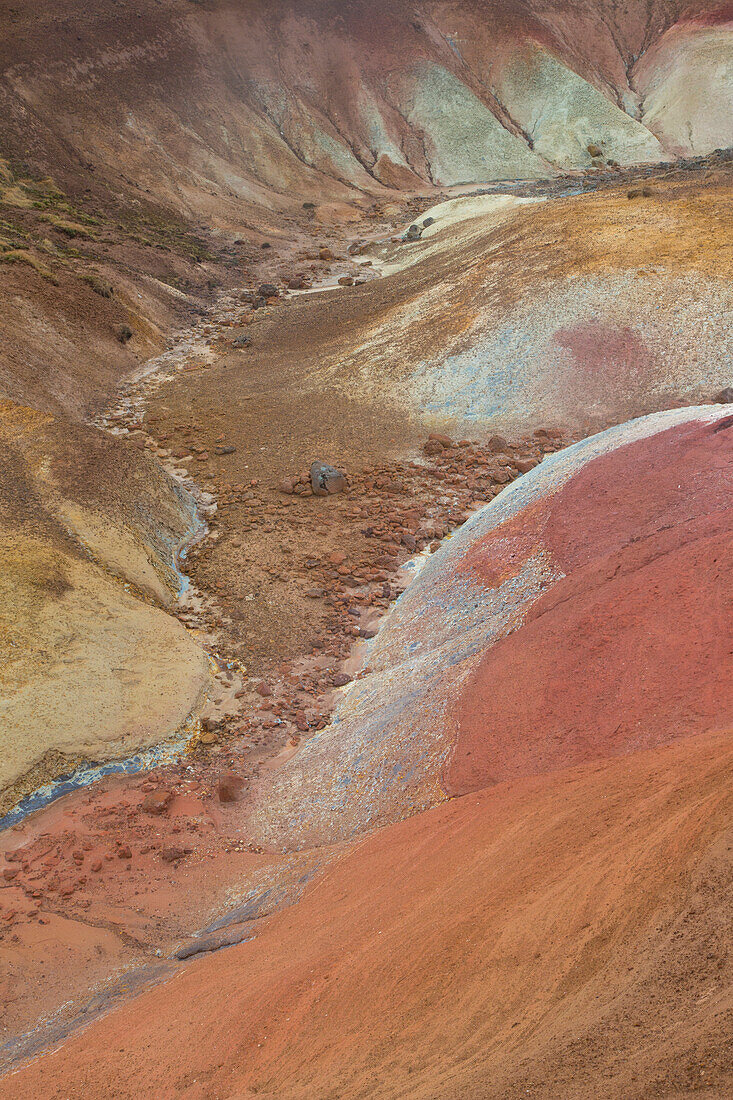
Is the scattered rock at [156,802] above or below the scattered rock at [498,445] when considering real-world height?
above

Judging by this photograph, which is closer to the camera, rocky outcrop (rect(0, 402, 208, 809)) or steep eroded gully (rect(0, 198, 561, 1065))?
steep eroded gully (rect(0, 198, 561, 1065))

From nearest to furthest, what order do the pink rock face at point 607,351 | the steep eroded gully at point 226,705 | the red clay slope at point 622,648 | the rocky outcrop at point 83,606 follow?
the red clay slope at point 622,648 < the steep eroded gully at point 226,705 < the rocky outcrop at point 83,606 < the pink rock face at point 607,351

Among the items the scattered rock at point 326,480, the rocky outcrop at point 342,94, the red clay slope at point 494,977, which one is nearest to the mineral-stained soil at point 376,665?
the red clay slope at point 494,977

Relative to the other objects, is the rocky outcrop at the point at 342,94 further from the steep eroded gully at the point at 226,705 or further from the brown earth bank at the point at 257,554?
the steep eroded gully at the point at 226,705

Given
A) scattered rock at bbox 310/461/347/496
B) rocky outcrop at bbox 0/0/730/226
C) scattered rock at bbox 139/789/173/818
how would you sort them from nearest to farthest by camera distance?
scattered rock at bbox 139/789/173/818 < scattered rock at bbox 310/461/347/496 < rocky outcrop at bbox 0/0/730/226

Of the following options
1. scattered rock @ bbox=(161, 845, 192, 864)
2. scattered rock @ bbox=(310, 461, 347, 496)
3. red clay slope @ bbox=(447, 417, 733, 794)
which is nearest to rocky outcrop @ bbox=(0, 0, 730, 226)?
scattered rock @ bbox=(310, 461, 347, 496)

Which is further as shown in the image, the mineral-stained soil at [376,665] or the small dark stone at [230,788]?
the small dark stone at [230,788]

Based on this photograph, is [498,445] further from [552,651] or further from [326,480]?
[552,651]

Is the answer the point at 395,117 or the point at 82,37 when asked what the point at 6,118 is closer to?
the point at 82,37

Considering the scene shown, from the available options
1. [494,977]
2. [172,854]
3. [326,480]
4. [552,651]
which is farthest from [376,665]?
[494,977]

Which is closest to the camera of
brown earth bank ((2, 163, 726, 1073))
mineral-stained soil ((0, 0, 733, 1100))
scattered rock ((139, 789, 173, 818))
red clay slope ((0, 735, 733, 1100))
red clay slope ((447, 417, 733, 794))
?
red clay slope ((0, 735, 733, 1100))

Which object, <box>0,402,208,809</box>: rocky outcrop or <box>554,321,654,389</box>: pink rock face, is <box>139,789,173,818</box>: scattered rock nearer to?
<box>0,402,208,809</box>: rocky outcrop
